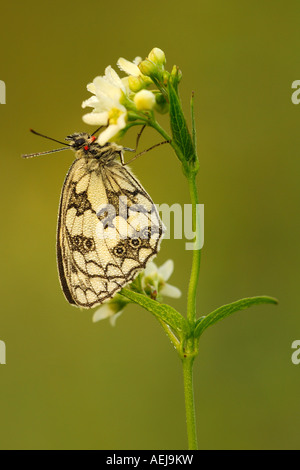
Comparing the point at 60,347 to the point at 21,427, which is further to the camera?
the point at 60,347

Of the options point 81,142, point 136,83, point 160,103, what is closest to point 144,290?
point 81,142

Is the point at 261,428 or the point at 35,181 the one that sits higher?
the point at 35,181

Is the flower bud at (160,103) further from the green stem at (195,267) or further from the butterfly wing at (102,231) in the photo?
the green stem at (195,267)

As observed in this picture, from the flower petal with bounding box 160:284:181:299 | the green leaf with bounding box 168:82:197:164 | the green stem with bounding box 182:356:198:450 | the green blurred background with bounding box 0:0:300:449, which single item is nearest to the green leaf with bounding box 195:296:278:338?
the green stem with bounding box 182:356:198:450

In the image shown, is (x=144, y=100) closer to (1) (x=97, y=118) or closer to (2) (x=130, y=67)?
(1) (x=97, y=118)

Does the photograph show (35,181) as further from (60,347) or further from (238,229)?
(238,229)

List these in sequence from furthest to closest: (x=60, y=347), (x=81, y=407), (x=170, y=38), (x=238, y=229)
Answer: (x=170, y=38)
(x=238, y=229)
(x=60, y=347)
(x=81, y=407)

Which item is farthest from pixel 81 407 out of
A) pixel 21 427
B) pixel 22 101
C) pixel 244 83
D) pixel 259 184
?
pixel 244 83
